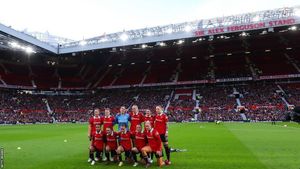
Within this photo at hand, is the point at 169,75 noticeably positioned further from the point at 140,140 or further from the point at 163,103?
the point at 140,140

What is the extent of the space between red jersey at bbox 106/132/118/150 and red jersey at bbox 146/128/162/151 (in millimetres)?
1443

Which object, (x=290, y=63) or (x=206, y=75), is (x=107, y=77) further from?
(x=290, y=63)

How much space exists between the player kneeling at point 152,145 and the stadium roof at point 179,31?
3609 cm

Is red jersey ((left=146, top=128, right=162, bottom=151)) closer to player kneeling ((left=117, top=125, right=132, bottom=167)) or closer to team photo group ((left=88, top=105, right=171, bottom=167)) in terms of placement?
team photo group ((left=88, top=105, right=171, bottom=167))

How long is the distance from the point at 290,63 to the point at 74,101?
4188 centimetres

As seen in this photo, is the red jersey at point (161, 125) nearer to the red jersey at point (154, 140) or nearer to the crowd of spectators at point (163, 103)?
the red jersey at point (154, 140)

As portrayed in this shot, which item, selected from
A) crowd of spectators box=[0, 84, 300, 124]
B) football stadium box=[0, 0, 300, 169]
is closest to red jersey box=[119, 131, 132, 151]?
football stadium box=[0, 0, 300, 169]

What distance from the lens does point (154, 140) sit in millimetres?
13031

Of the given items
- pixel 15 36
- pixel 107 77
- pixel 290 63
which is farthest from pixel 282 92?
pixel 15 36

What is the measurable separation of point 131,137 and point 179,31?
37800mm

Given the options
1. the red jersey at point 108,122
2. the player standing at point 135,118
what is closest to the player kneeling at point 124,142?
the player standing at point 135,118

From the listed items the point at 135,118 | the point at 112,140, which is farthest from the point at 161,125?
the point at 112,140

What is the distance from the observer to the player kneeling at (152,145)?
1295 centimetres

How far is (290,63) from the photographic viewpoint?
61656 mm
